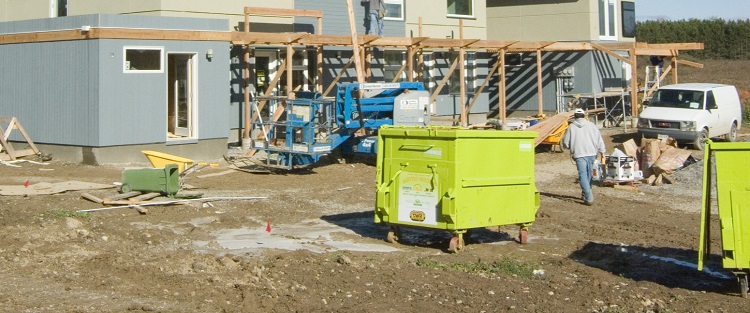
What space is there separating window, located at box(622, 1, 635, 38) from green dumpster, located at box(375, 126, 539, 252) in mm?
23950

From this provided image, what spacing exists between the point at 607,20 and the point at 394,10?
9.66 m

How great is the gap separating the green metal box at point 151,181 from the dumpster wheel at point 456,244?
516cm

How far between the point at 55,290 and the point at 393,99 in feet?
37.2

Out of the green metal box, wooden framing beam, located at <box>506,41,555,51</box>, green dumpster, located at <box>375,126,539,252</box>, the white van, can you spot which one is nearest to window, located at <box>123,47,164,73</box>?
the green metal box

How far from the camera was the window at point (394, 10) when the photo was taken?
27844mm

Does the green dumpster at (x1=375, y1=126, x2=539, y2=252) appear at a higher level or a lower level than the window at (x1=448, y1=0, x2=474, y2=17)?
lower

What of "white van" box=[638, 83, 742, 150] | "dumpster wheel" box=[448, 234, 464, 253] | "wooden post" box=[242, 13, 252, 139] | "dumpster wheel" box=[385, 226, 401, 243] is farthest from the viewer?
"white van" box=[638, 83, 742, 150]

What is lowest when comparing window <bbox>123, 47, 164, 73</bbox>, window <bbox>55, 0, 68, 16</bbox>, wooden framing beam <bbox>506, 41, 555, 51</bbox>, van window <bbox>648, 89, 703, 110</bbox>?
van window <bbox>648, 89, 703, 110</bbox>

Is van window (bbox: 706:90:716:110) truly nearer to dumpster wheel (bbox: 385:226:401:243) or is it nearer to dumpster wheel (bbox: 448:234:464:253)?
dumpster wheel (bbox: 385:226:401:243)


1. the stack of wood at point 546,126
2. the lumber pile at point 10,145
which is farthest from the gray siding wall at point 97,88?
the stack of wood at point 546,126

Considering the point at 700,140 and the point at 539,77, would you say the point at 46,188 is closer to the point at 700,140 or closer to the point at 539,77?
the point at 700,140

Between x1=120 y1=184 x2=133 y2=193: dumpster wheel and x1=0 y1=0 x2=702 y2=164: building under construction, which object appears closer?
x1=120 y1=184 x2=133 y2=193: dumpster wheel

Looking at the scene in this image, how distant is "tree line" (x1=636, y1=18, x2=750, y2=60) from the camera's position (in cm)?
6394

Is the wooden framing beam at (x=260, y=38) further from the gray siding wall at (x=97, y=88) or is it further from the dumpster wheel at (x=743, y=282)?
the dumpster wheel at (x=743, y=282)
